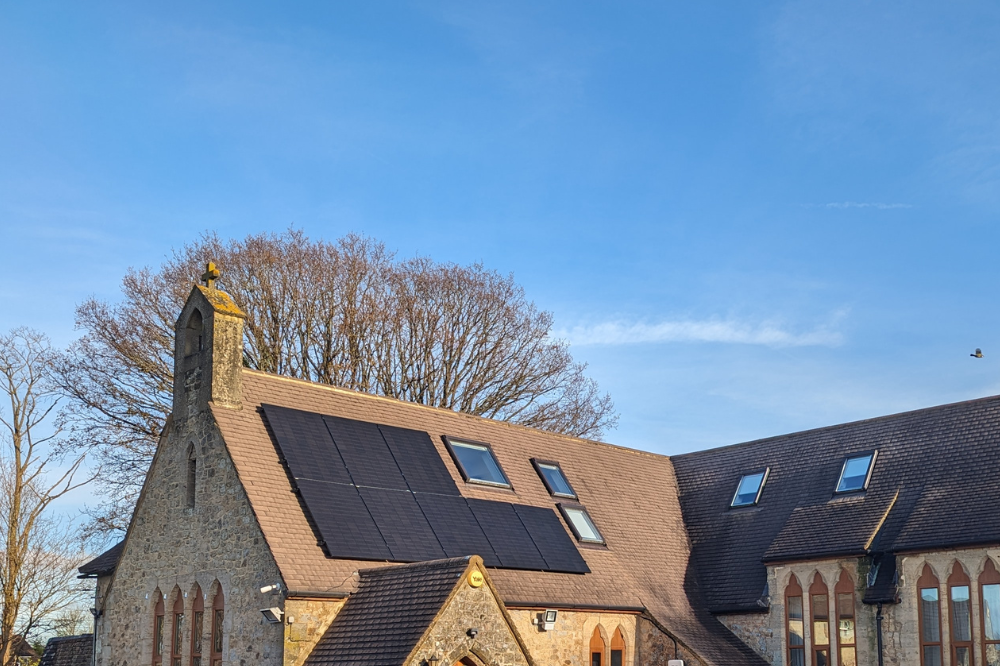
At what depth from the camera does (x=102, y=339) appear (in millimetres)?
32281

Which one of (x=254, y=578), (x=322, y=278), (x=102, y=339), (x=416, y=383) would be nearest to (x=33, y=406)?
(x=102, y=339)

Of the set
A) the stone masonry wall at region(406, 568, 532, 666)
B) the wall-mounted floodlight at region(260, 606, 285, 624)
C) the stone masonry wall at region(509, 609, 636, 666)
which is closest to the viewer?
the stone masonry wall at region(406, 568, 532, 666)

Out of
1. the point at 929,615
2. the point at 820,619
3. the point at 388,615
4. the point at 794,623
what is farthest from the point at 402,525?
the point at 929,615

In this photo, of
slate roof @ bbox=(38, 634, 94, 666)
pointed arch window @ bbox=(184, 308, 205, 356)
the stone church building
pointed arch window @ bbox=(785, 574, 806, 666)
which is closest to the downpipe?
the stone church building

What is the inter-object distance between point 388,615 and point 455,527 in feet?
13.5

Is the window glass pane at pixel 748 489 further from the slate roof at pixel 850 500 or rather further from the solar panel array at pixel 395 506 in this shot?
the solar panel array at pixel 395 506

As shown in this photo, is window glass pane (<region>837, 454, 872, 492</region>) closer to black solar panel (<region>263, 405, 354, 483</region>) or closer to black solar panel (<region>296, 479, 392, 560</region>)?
black solar panel (<region>296, 479, 392, 560</region>)

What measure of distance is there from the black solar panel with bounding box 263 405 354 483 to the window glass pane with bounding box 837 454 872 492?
11380mm

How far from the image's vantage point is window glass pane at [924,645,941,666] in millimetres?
20250

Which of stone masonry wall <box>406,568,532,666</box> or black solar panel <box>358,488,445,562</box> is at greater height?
black solar panel <box>358,488,445,562</box>

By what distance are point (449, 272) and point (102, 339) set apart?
11.2 m

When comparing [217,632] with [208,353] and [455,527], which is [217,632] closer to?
[455,527]

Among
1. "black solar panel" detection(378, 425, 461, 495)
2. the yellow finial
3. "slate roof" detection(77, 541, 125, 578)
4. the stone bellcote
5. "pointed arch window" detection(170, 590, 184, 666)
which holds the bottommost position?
"pointed arch window" detection(170, 590, 184, 666)

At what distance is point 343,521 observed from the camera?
18.9m
